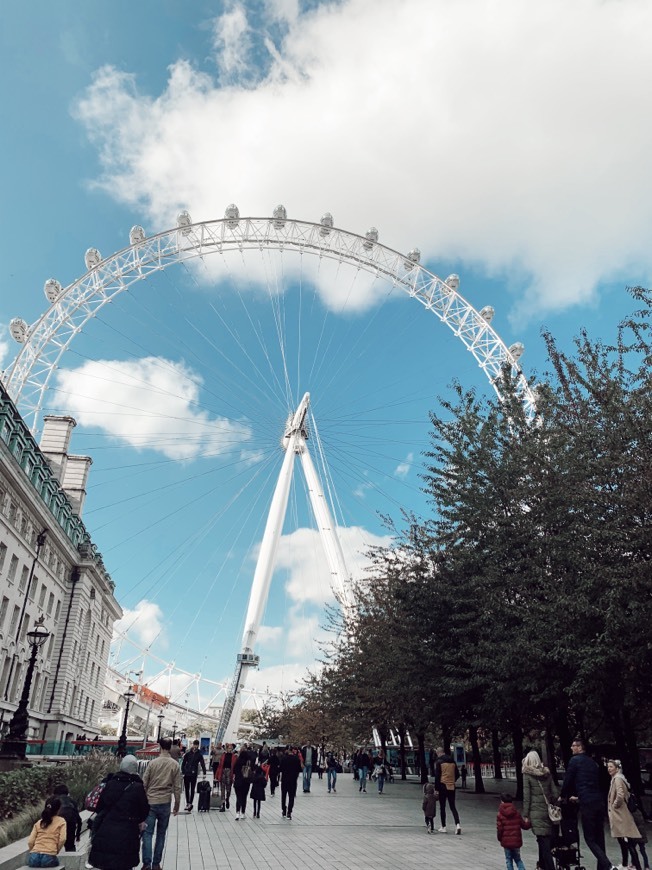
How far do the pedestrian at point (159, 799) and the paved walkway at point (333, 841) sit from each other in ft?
2.44

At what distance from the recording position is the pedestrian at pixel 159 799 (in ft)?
38.6

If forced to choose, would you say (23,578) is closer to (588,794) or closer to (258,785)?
(258,785)

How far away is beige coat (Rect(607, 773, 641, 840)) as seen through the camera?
38.1ft

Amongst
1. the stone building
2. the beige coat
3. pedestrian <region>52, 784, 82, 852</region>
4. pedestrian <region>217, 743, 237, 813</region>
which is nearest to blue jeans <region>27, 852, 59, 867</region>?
pedestrian <region>52, 784, 82, 852</region>

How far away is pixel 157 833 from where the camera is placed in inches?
464

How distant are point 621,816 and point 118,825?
8244 mm

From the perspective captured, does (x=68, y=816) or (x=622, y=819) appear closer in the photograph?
(x=622, y=819)

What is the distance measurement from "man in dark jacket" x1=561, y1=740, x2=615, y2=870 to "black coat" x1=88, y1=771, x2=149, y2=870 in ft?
23.9

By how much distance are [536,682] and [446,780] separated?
4.10 m

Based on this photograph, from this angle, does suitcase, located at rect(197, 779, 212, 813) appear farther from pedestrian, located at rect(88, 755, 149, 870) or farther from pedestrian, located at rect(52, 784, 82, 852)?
pedestrian, located at rect(88, 755, 149, 870)

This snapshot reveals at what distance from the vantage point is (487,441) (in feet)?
80.9

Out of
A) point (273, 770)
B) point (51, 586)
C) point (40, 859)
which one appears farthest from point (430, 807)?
point (51, 586)

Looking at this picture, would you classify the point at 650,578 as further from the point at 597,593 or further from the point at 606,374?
the point at 606,374

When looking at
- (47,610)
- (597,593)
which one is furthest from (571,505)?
(47,610)
